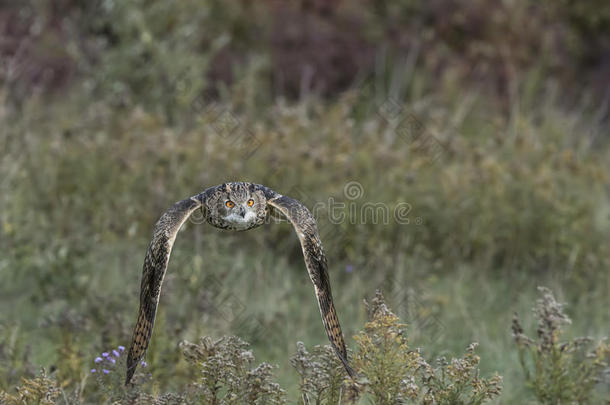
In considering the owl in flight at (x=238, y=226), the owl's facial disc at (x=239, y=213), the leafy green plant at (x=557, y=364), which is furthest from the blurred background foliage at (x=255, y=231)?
the owl's facial disc at (x=239, y=213)

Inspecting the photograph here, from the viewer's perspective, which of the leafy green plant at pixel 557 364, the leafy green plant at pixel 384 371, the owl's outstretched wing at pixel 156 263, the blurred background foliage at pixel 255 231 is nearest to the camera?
the owl's outstretched wing at pixel 156 263

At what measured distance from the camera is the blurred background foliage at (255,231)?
4.93 m

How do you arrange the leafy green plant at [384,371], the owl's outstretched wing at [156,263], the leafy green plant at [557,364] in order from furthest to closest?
1. the leafy green plant at [557,364]
2. the leafy green plant at [384,371]
3. the owl's outstretched wing at [156,263]

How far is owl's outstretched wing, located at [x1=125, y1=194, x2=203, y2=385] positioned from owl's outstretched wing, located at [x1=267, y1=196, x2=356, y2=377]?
287 mm

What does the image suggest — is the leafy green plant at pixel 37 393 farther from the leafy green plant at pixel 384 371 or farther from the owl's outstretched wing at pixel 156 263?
the leafy green plant at pixel 384 371

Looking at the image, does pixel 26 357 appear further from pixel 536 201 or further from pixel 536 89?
pixel 536 89

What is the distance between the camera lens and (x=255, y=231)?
6.05 m

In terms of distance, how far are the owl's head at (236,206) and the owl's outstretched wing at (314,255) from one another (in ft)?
0.19

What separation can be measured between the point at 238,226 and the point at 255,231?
3497 millimetres

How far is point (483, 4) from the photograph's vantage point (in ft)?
34.1

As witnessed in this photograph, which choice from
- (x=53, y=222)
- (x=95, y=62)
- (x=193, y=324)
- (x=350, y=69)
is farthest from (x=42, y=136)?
(x=350, y=69)

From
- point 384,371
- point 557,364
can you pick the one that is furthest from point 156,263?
point 557,364

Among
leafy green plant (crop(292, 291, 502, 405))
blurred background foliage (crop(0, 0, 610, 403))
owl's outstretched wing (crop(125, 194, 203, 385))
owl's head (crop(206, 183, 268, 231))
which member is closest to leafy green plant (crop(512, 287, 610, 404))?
blurred background foliage (crop(0, 0, 610, 403))

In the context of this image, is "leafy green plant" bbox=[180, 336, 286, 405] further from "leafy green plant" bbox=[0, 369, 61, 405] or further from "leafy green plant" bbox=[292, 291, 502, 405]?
"leafy green plant" bbox=[0, 369, 61, 405]
